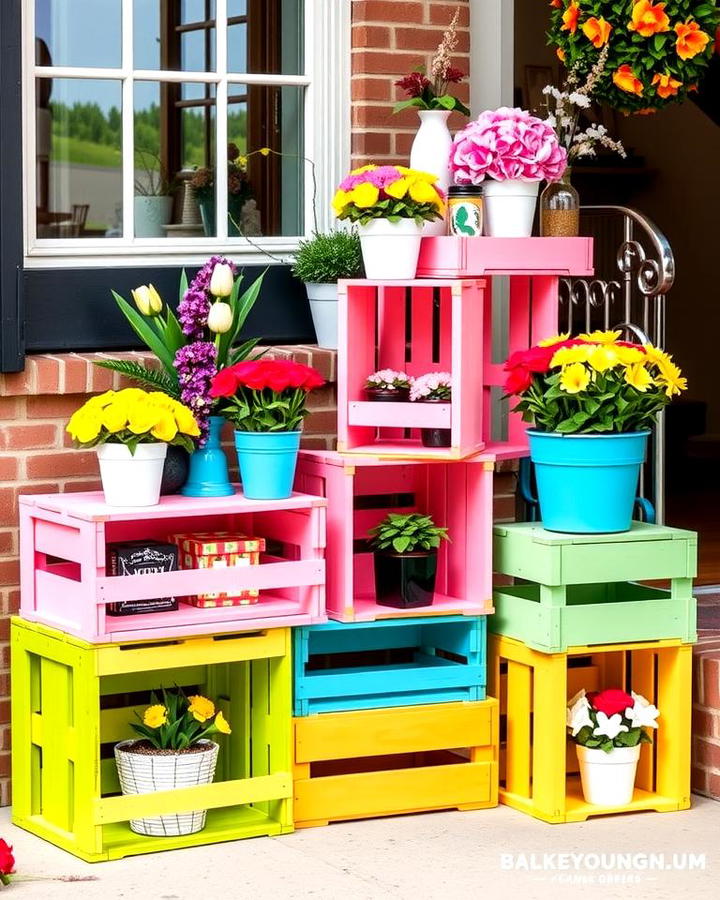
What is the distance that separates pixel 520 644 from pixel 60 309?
1303mm

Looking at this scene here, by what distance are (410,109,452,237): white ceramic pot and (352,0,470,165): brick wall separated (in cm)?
34

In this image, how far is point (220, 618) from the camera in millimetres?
3557

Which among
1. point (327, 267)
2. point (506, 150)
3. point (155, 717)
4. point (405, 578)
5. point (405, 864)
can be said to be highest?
point (506, 150)

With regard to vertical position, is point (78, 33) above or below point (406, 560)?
above

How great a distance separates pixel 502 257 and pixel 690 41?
0.74 meters

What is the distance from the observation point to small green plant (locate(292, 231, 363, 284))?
4031 mm

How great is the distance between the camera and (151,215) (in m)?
4.07

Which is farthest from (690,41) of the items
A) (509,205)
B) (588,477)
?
(588,477)

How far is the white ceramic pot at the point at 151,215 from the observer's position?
405cm

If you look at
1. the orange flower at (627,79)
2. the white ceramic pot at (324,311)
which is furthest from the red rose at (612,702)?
the orange flower at (627,79)

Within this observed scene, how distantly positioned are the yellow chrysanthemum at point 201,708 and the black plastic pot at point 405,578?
450 mm

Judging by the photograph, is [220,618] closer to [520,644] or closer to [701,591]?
[520,644]

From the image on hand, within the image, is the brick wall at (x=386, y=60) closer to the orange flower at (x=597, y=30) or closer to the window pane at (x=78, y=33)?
the orange flower at (x=597, y=30)

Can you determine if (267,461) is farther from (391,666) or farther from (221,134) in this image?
(221,134)
